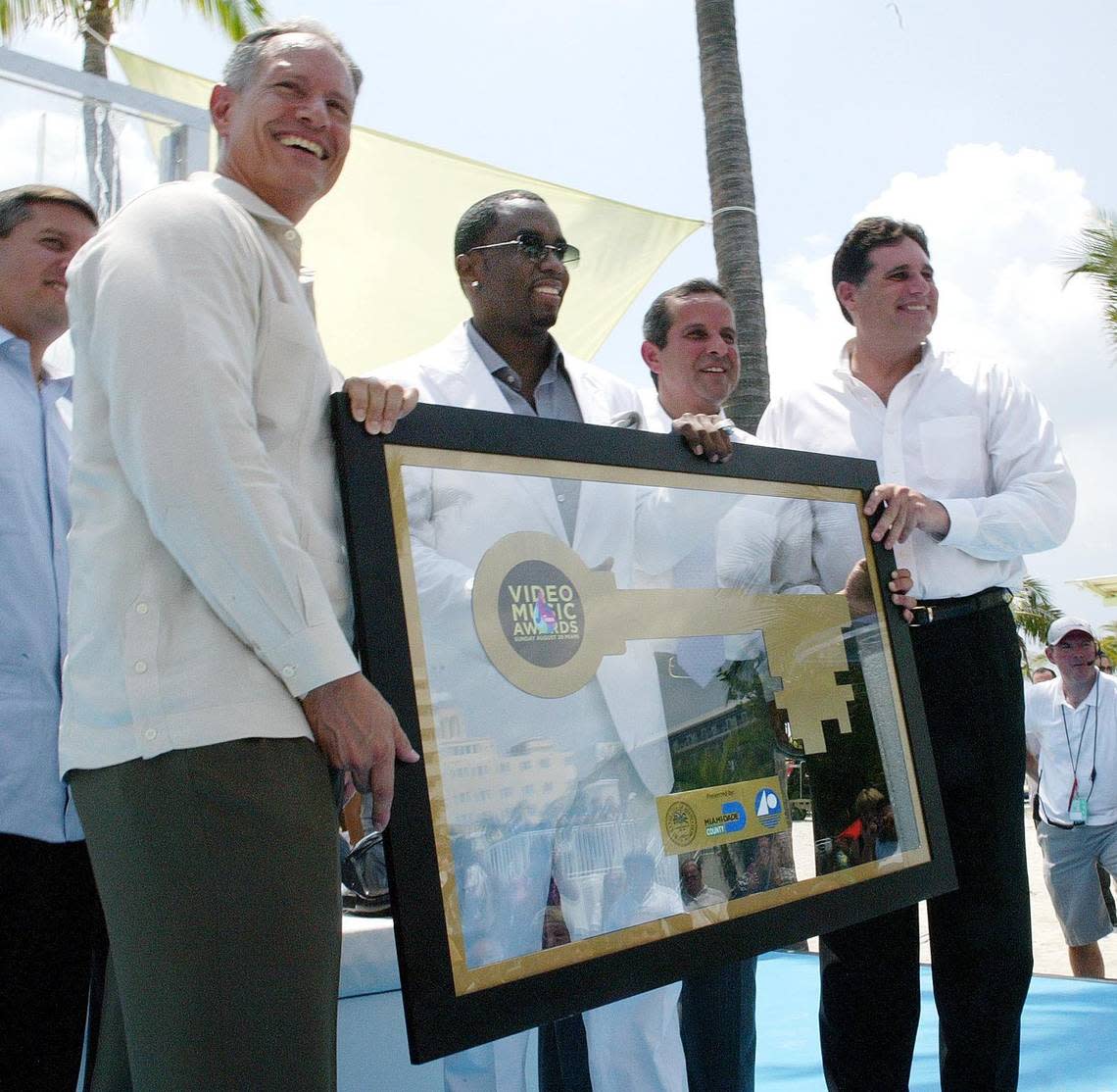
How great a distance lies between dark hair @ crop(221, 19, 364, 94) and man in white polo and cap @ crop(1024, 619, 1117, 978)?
5547 mm

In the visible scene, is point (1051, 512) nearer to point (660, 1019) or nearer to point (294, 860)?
point (660, 1019)

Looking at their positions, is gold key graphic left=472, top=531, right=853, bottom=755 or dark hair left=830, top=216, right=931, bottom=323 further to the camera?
dark hair left=830, top=216, right=931, bottom=323

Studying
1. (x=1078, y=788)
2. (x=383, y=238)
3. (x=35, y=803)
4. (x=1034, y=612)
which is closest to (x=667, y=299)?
(x=35, y=803)

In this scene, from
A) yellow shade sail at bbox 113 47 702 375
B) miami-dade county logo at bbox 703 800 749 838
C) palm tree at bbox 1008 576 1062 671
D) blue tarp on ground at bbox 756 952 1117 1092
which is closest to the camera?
miami-dade county logo at bbox 703 800 749 838

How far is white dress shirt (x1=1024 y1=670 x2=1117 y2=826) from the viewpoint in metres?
6.12

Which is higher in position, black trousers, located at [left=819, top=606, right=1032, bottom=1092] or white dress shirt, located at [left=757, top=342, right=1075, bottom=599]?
white dress shirt, located at [left=757, top=342, right=1075, bottom=599]

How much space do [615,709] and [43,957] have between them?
1.00 m

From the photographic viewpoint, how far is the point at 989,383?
2.81 m

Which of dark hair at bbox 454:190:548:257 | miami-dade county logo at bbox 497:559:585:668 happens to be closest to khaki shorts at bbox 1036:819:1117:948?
dark hair at bbox 454:190:548:257

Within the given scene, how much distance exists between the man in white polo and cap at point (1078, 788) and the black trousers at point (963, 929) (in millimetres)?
3892

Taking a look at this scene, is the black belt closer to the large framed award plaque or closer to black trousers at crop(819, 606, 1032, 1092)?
black trousers at crop(819, 606, 1032, 1092)

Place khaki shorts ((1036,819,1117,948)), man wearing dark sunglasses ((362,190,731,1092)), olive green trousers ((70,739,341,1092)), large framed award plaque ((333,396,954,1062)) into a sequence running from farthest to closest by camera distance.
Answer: khaki shorts ((1036,819,1117,948))
man wearing dark sunglasses ((362,190,731,1092))
large framed award plaque ((333,396,954,1062))
olive green trousers ((70,739,341,1092))

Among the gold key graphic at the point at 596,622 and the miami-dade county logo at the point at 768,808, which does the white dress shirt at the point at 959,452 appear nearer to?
the gold key graphic at the point at 596,622

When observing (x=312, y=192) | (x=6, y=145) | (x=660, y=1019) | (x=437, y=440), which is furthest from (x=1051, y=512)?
(x=6, y=145)
